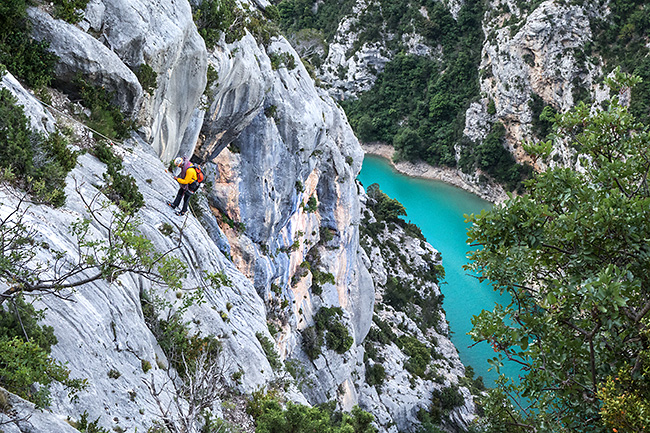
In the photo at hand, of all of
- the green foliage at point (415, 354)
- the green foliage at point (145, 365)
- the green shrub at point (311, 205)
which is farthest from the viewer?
the green foliage at point (415, 354)

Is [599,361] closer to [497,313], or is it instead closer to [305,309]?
[497,313]

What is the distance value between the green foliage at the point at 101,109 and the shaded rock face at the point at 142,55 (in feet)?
0.61

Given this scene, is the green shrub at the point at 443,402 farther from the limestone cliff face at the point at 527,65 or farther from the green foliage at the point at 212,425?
the limestone cliff face at the point at 527,65

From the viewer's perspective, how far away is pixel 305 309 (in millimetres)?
24391

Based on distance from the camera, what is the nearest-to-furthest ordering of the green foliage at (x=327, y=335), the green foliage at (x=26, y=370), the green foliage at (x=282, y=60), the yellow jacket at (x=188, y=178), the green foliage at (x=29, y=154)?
the green foliage at (x=26, y=370) < the green foliage at (x=29, y=154) < the yellow jacket at (x=188, y=178) < the green foliage at (x=282, y=60) < the green foliage at (x=327, y=335)

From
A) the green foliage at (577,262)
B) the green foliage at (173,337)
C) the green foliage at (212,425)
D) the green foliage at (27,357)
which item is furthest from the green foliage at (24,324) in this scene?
the green foliage at (577,262)

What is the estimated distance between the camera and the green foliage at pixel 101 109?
1034 centimetres

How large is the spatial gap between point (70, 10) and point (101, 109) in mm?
2288

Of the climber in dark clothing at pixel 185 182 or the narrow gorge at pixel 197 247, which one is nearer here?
the narrow gorge at pixel 197 247

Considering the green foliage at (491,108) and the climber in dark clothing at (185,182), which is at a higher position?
the green foliage at (491,108)

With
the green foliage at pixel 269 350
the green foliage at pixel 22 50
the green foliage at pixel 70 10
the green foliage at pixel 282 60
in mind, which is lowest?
the green foliage at pixel 269 350

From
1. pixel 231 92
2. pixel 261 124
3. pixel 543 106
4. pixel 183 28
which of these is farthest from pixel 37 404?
pixel 543 106

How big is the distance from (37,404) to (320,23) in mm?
99571

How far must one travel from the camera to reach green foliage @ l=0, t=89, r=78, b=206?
6.99 metres
